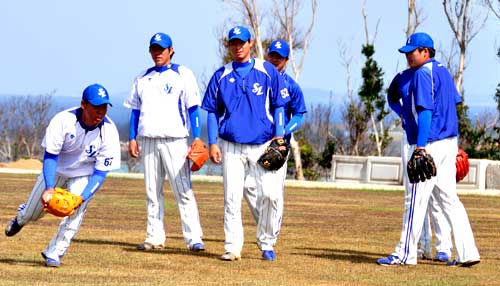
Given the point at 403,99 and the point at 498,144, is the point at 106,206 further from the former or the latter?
the point at 498,144

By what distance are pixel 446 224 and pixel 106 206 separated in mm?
9131

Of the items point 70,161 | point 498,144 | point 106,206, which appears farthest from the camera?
point 498,144

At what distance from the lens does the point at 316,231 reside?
1683cm

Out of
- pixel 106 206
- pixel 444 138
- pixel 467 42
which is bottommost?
pixel 106 206

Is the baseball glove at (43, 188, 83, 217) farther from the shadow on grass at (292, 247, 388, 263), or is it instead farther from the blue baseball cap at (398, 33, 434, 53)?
the blue baseball cap at (398, 33, 434, 53)

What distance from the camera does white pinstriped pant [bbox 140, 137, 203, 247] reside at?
13195 mm

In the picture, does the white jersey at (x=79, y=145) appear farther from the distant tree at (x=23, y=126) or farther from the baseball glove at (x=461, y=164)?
the distant tree at (x=23, y=126)

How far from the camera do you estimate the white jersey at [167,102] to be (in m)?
13.0

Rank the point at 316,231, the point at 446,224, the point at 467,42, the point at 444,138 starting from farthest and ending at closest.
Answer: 1. the point at 467,42
2. the point at 316,231
3. the point at 446,224
4. the point at 444,138

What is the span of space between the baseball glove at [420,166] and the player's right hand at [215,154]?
1908 mm

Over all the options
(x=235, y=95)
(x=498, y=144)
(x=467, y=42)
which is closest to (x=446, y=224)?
(x=235, y=95)

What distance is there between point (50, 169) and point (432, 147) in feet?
12.3

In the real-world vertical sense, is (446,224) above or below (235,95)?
below

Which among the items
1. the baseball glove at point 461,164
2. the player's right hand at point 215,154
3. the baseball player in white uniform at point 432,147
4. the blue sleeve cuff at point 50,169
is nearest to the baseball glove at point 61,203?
the blue sleeve cuff at point 50,169
